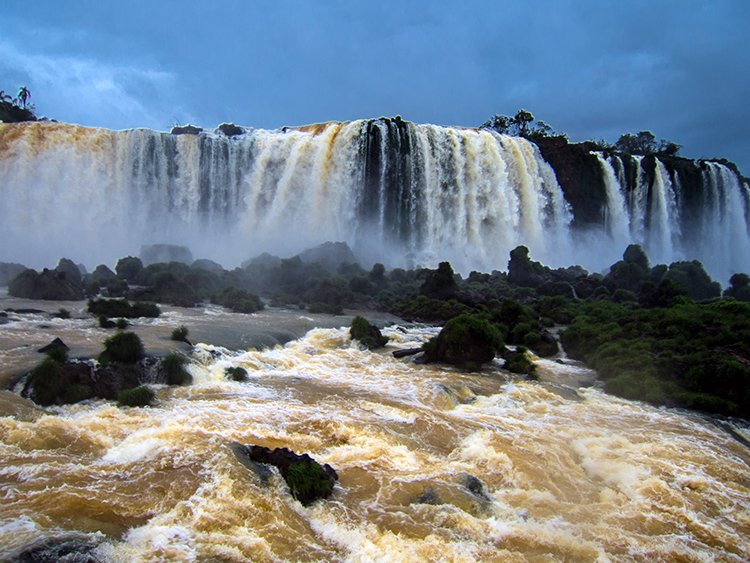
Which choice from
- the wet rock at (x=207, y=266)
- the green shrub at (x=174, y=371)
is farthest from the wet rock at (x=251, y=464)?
the wet rock at (x=207, y=266)

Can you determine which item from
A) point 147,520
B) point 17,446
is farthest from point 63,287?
point 147,520

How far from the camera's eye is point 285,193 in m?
42.7

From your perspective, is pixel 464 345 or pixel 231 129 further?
pixel 231 129

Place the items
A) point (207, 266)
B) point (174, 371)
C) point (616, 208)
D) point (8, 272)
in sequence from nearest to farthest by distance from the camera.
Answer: point (174, 371) → point (8, 272) → point (207, 266) → point (616, 208)

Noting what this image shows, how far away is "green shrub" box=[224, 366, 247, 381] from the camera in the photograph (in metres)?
13.4

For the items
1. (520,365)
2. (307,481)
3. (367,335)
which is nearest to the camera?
(307,481)

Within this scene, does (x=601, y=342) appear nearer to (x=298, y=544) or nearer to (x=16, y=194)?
(x=298, y=544)

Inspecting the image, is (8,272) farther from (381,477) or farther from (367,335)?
(381,477)

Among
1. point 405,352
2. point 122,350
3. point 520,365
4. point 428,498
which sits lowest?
point 428,498

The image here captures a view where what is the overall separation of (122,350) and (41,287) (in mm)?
14480

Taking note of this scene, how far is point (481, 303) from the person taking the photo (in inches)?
1047

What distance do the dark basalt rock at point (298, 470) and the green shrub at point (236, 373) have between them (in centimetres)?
502

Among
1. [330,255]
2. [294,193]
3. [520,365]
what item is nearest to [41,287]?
[330,255]

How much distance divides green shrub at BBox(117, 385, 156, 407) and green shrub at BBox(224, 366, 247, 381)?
2.55 metres
